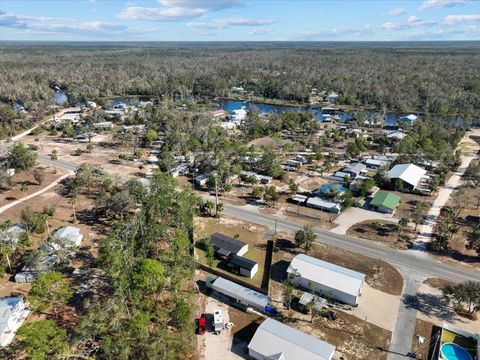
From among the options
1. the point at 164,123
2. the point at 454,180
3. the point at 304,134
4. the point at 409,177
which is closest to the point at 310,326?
the point at 409,177

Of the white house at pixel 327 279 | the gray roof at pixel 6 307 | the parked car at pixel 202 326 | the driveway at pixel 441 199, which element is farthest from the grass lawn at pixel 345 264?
the gray roof at pixel 6 307

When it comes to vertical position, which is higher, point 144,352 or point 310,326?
point 144,352

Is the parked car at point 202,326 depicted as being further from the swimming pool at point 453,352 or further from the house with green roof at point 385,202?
the house with green roof at point 385,202

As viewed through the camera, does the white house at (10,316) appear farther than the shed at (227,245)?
No

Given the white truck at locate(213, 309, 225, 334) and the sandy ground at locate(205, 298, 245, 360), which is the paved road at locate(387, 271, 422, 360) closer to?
the sandy ground at locate(205, 298, 245, 360)

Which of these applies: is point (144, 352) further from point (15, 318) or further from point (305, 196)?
point (305, 196)

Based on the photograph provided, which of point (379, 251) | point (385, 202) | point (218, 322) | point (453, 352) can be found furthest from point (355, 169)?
point (218, 322)

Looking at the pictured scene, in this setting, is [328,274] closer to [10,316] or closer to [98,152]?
[10,316]
